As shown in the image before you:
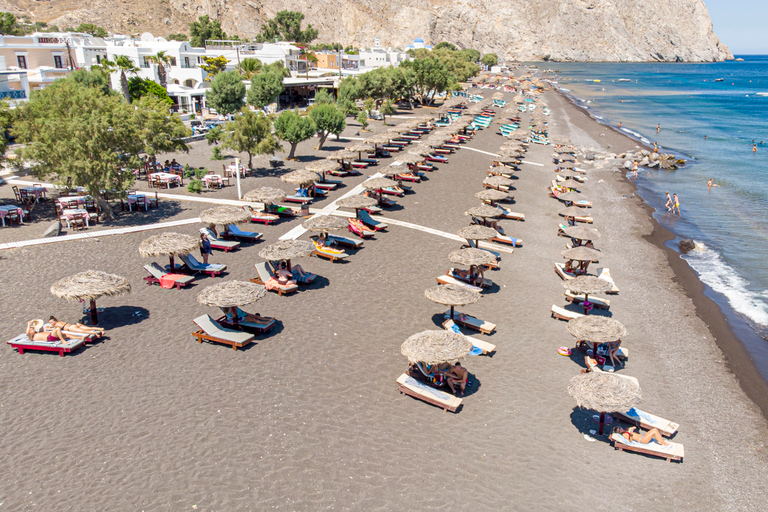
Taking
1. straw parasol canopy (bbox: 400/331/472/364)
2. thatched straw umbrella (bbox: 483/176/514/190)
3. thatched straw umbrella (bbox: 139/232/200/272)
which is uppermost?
thatched straw umbrella (bbox: 483/176/514/190)

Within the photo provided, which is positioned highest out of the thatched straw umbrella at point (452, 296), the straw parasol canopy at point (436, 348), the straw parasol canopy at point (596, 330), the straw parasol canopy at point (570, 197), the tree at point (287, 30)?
Answer: the tree at point (287, 30)

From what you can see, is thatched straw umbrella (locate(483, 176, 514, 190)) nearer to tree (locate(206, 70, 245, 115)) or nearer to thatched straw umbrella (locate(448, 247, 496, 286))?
thatched straw umbrella (locate(448, 247, 496, 286))

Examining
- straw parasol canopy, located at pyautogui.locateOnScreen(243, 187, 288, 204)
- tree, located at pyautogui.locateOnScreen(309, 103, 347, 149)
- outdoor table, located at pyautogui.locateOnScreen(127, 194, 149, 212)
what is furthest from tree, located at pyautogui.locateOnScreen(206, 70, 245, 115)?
straw parasol canopy, located at pyautogui.locateOnScreen(243, 187, 288, 204)

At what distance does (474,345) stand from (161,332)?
9.17 m

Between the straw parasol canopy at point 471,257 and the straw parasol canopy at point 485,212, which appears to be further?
the straw parasol canopy at point 485,212

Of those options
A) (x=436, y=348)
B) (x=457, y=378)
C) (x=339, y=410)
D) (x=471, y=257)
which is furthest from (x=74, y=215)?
(x=457, y=378)

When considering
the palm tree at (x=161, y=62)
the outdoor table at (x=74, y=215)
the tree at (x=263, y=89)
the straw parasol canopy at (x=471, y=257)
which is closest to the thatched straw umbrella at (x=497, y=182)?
the straw parasol canopy at (x=471, y=257)

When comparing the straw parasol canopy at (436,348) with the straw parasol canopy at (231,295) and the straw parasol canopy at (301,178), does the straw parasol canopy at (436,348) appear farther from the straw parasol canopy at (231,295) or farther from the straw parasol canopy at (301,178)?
the straw parasol canopy at (301,178)

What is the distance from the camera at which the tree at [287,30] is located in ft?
461

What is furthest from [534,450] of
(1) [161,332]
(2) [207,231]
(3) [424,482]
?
(2) [207,231]

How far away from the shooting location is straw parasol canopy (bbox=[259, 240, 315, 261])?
16812 millimetres

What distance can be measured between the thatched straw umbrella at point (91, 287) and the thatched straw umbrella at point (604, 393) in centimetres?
1267

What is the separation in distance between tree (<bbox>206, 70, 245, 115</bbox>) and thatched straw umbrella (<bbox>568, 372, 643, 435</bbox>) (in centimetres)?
4378

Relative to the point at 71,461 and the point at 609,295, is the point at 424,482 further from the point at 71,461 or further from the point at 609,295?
the point at 609,295
